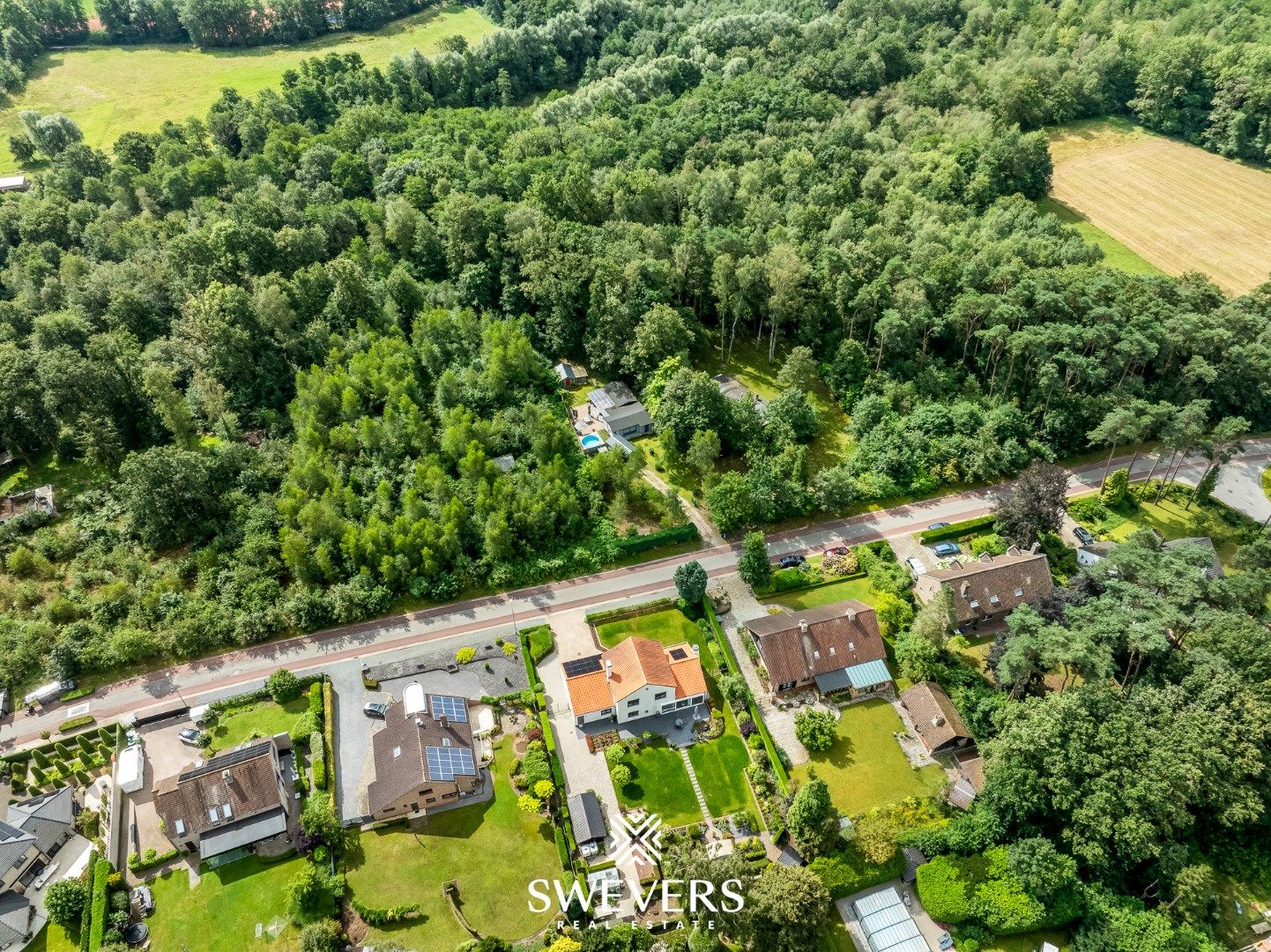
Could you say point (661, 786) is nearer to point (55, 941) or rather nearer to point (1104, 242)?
point (55, 941)

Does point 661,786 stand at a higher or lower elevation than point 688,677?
lower

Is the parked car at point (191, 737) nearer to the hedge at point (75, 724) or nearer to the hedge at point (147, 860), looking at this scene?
the hedge at point (75, 724)

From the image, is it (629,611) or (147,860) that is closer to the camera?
(147,860)

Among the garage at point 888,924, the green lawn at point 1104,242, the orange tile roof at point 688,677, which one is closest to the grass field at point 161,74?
the green lawn at point 1104,242

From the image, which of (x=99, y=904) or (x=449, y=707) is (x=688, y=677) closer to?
(x=449, y=707)

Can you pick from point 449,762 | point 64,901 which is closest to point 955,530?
point 449,762

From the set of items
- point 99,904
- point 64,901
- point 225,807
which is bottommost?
point 99,904

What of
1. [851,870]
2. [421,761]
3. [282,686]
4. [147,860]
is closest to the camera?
[851,870]

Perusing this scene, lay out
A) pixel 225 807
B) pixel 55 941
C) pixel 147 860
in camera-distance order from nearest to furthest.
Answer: pixel 55 941
pixel 147 860
pixel 225 807
